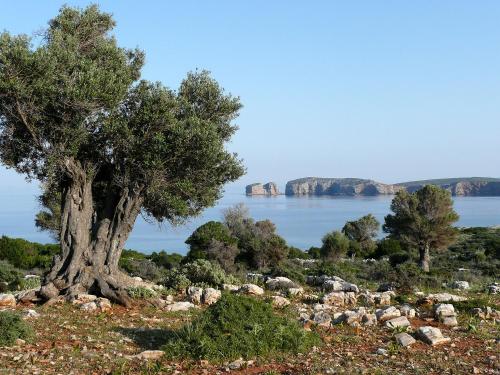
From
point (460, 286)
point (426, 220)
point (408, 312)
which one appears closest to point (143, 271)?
point (460, 286)

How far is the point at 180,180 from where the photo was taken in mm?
16938

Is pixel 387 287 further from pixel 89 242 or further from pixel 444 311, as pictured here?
pixel 89 242

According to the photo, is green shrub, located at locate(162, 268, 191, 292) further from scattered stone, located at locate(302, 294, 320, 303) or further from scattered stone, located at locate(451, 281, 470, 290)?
scattered stone, located at locate(451, 281, 470, 290)

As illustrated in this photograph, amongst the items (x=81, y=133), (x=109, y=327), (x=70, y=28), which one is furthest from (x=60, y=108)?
(x=109, y=327)

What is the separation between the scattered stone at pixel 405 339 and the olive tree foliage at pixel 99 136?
753cm

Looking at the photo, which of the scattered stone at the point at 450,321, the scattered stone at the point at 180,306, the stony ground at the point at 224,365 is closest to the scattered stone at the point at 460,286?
the stony ground at the point at 224,365

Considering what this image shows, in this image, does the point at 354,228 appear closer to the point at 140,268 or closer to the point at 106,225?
the point at 140,268

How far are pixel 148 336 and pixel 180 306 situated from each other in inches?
136

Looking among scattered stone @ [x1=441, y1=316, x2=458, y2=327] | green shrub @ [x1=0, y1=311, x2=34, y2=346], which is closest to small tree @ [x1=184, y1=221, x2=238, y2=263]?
scattered stone @ [x1=441, y1=316, x2=458, y2=327]

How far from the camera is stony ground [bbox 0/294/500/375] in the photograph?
8.64 meters

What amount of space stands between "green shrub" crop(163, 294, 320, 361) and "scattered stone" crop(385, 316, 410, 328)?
2.40 metres

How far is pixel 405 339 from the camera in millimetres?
10430

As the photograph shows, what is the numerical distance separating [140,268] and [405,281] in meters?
14.6

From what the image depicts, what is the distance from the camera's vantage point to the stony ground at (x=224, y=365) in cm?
864
